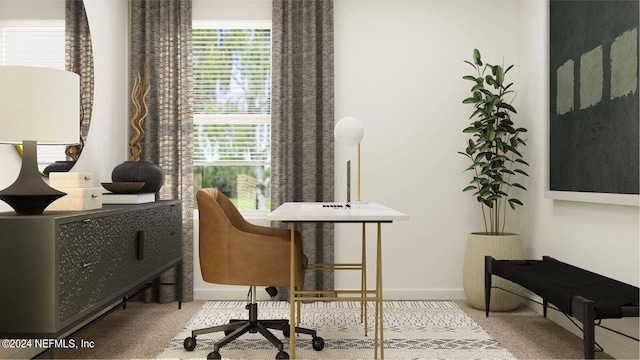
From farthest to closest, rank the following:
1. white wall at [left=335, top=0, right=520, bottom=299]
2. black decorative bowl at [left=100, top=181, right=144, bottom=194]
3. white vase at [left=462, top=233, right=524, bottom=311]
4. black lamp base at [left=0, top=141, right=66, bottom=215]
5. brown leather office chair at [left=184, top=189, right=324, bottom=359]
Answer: white wall at [left=335, top=0, right=520, bottom=299] < white vase at [left=462, top=233, right=524, bottom=311] < black decorative bowl at [left=100, top=181, right=144, bottom=194] < brown leather office chair at [left=184, top=189, right=324, bottom=359] < black lamp base at [left=0, top=141, right=66, bottom=215]

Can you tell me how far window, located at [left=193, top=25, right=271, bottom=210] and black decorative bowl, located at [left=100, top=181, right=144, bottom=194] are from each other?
117 centimetres

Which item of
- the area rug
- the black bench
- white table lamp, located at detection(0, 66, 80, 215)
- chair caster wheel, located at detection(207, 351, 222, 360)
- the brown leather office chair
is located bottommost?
the area rug

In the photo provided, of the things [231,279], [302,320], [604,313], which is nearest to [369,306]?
[302,320]

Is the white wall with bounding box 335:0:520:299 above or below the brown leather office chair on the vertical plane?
above

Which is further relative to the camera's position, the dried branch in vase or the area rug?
the dried branch in vase

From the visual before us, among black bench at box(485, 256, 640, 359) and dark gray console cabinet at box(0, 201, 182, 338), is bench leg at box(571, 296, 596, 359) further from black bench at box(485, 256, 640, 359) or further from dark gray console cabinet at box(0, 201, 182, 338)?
dark gray console cabinet at box(0, 201, 182, 338)

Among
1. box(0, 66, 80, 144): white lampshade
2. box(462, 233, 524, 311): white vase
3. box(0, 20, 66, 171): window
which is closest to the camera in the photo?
box(0, 66, 80, 144): white lampshade

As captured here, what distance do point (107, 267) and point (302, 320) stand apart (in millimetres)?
1514

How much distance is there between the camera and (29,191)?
89.4 inches

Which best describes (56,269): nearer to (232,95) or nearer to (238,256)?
(238,256)

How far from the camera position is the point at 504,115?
13.3 feet

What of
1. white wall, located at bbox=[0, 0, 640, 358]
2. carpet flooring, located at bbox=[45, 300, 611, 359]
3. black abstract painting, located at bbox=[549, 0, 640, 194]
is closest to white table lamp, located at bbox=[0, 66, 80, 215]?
carpet flooring, located at bbox=[45, 300, 611, 359]

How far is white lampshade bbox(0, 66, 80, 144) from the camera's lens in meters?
2.13

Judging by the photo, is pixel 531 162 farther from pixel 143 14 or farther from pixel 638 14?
pixel 143 14
